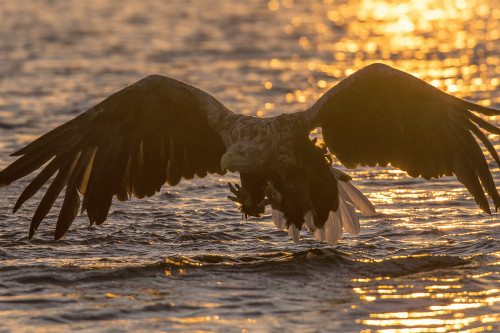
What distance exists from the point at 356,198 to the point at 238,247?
45.3 inches

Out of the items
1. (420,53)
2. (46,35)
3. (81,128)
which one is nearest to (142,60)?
(46,35)

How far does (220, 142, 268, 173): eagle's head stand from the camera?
325 inches

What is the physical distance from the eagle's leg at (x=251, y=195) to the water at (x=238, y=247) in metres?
0.49

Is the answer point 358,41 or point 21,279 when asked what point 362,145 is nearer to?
point 21,279

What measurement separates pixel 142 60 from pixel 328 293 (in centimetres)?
1222

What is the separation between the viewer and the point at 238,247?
9484 mm

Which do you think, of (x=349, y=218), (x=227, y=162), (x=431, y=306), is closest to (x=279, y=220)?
(x=349, y=218)

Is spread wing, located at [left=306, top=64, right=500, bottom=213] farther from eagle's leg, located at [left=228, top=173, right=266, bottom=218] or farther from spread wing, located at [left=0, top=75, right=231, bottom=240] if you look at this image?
spread wing, located at [left=0, top=75, right=231, bottom=240]

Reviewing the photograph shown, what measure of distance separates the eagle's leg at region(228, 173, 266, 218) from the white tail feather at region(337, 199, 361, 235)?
985 mm

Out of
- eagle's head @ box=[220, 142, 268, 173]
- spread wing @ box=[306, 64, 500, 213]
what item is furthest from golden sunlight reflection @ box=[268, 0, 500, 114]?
eagle's head @ box=[220, 142, 268, 173]

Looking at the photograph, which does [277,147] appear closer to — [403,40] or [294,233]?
[294,233]

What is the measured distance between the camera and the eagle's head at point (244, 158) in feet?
27.1

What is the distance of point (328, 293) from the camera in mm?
7992

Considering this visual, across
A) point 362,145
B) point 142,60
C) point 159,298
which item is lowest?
point 159,298
